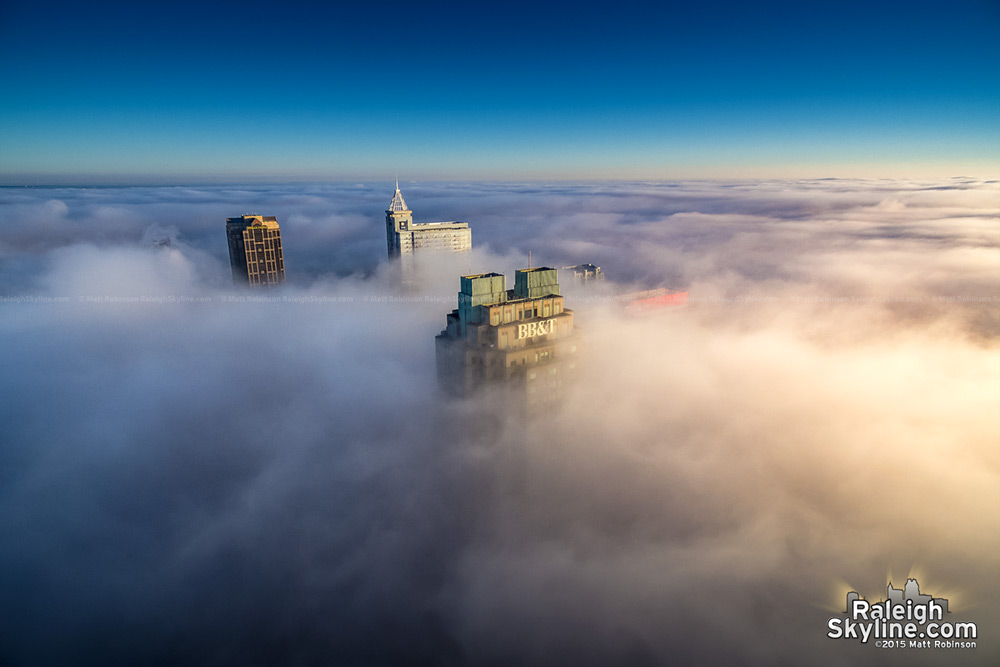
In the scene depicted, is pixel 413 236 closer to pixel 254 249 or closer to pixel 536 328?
pixel 254 249

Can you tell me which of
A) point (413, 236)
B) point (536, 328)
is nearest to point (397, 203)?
point (413, 236)

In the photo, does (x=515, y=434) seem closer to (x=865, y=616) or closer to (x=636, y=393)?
(x=636, y=393)

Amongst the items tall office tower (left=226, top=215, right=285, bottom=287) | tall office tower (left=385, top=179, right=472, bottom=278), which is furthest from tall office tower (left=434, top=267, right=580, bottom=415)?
tall office tower (left=226, top=215, right=285, bottom=287)

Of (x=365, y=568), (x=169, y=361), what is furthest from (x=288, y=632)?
(x=169, y=361)

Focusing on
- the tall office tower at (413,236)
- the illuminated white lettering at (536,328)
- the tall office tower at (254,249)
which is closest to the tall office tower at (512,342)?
the illuminated white lettering at (536,328)

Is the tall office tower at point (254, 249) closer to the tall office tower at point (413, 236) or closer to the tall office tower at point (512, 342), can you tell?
the tall office tower at point (413, 236)

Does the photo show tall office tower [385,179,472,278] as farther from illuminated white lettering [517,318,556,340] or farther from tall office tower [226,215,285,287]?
illuminated white lettering [517,318,556,340]
